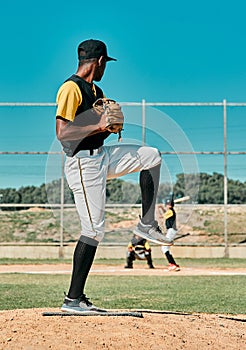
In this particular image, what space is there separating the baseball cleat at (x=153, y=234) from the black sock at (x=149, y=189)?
2.0 inches

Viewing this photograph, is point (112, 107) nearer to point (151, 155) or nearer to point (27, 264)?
point (151, 155)

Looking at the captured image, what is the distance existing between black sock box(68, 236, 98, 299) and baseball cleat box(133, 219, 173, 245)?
19.1 inches

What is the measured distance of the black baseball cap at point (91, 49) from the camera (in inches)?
245

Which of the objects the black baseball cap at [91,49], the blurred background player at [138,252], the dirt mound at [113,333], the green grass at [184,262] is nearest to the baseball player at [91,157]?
the black baseball cap at [91,49]

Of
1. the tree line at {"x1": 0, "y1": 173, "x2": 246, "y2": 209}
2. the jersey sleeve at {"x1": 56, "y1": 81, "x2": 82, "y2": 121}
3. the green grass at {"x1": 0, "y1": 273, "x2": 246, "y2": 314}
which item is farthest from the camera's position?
the tree line at {"x1": 0, "y1": 173, "x2": 246, "y2": 209}

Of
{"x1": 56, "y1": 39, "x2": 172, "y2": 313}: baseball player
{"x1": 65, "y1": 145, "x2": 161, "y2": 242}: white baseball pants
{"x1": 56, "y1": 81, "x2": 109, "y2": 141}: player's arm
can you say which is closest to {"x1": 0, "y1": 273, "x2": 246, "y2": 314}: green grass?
{"x1": 56, "y1": 39, "x2": 172, "y2": 313}: baseball player

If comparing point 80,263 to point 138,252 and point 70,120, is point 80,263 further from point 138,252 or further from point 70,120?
point 138,252

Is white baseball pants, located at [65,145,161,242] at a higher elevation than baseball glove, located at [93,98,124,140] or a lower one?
lower

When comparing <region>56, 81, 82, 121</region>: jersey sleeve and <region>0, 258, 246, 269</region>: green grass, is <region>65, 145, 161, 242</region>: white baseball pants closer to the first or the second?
<region>56, 81, 82, 121</region>: jersey sleeve

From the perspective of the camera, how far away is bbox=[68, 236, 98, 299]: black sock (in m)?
6.17

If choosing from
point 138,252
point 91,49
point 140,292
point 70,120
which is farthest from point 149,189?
point 138,252

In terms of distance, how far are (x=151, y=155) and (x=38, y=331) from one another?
6.22ft

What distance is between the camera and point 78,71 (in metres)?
6.27

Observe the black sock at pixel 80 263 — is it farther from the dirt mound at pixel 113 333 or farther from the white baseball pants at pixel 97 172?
the dirt mound at pixel 113 333
